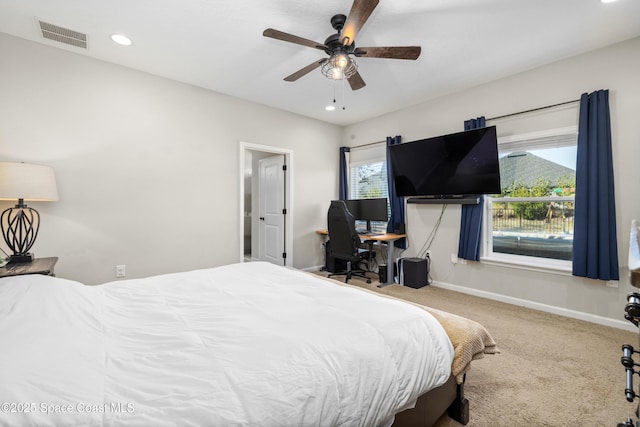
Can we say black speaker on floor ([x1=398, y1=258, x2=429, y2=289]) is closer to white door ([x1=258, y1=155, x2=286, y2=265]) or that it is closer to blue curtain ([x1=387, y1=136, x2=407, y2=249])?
blue curtain ([x1=387, y1=136, x2=407, y2=249])

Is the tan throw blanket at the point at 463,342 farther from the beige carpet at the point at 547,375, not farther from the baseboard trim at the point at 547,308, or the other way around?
the baseboard trim at the point at 547,308

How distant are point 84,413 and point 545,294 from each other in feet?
13.0

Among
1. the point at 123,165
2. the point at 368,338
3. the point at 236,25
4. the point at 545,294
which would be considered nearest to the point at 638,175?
the point at 545,294

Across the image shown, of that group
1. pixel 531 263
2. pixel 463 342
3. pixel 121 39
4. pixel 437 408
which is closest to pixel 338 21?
pixel 121 39

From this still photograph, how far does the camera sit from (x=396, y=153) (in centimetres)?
423

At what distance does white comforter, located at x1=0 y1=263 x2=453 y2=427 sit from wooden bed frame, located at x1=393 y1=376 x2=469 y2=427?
0.16 meters

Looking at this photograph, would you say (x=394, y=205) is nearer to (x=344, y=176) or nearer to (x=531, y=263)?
(x=344, y=176)

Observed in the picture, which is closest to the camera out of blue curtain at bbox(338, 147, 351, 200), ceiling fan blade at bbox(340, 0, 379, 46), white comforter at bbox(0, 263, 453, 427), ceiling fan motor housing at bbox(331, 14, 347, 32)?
white comforter at bbox(0, 263, 453, 427)

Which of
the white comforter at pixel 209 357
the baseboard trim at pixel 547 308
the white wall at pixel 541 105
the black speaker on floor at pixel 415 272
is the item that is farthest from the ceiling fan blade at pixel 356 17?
the baseboard trim at pixel 547 308

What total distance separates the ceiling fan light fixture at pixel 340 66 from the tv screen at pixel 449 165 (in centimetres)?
184

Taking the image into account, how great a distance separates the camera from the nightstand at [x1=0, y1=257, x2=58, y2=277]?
201cm

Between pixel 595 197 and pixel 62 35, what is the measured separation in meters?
5.19

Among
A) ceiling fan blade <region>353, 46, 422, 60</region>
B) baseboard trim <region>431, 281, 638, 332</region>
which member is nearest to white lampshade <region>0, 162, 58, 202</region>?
ceiling fan blade <region>353, 46, 422, 60</region>

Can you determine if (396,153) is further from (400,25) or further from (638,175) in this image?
(638,175)
